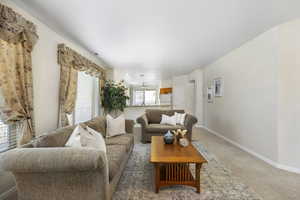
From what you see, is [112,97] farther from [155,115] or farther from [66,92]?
[66,92]

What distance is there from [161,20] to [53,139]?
7.25ft

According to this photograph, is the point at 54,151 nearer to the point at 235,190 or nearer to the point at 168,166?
the point at 168,166

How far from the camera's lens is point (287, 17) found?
7.70 feet

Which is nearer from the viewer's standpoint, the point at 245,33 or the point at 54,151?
the point at 54,151

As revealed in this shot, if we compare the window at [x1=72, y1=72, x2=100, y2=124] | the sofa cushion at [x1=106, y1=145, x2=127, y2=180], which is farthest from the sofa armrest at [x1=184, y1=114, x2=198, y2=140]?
the window at [x1=72, y1=72, x2=100, y2=124]

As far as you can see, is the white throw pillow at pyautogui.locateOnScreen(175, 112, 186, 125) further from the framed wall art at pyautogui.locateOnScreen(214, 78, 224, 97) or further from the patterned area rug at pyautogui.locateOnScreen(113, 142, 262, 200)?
the patterned area rug at pyautogui.locateOnScreen(113, 142, 262, 200)

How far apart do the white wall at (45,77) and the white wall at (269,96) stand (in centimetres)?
389

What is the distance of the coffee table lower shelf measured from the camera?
71.0 inches

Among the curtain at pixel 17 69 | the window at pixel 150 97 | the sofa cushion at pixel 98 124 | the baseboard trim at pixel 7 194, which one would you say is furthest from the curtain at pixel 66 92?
the window at pixel 150 97

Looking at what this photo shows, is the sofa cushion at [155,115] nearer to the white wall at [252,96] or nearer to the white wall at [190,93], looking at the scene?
the white wall at [252,96]

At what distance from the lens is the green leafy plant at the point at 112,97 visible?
5.00 meters

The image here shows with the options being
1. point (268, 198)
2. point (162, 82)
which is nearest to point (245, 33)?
point (268, 198)

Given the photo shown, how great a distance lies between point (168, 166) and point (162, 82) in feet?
22.4

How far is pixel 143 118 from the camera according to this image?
3.90 meters
